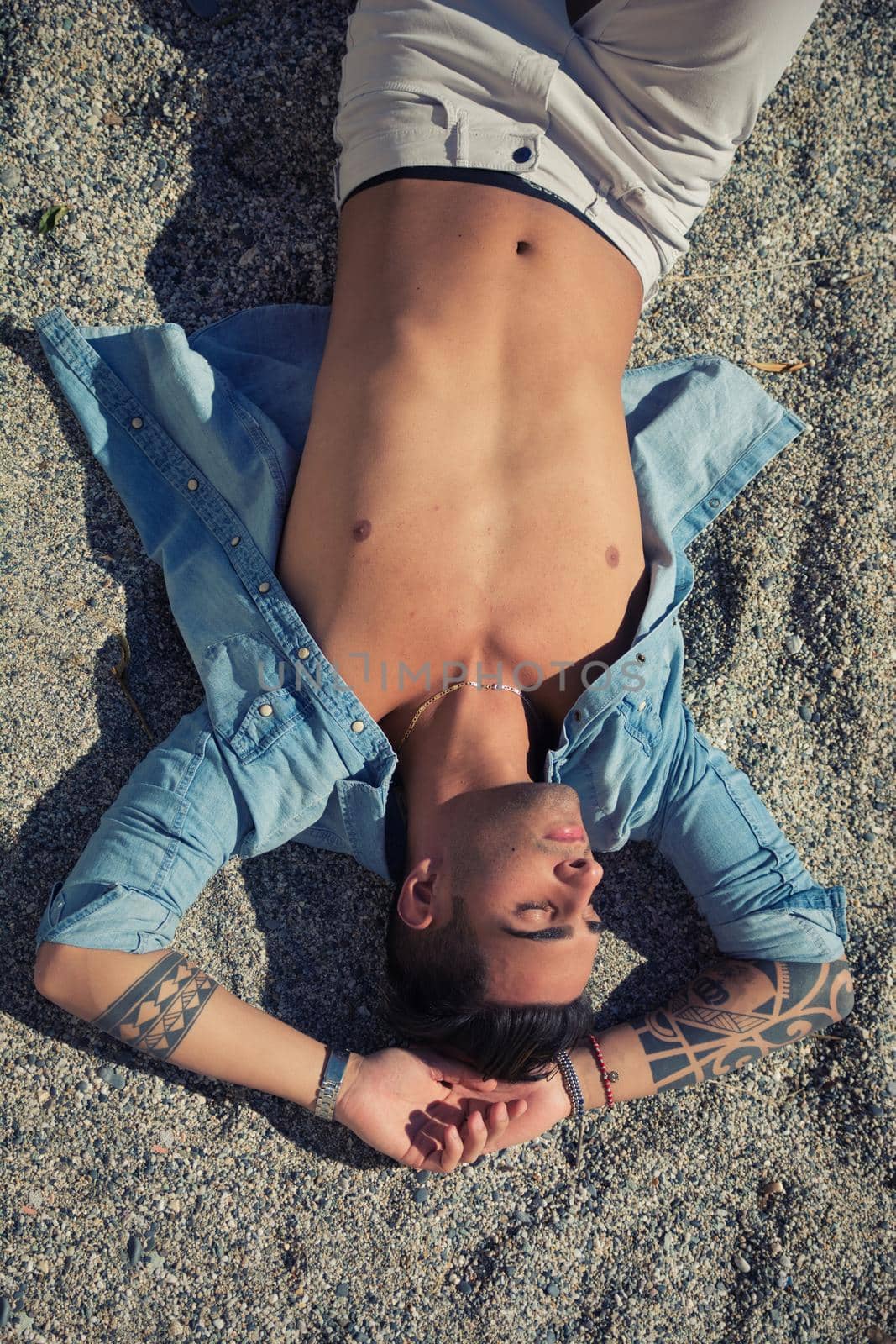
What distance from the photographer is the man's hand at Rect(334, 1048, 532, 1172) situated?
2.60 metres

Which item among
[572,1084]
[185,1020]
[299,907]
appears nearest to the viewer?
[185,1020]

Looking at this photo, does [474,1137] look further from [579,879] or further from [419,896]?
[579,879]

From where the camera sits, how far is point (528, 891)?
2.39m

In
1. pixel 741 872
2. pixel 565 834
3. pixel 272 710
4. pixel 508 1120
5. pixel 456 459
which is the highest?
pixel 456 459

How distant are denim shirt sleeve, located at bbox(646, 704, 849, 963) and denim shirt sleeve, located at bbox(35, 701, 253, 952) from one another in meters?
1.31

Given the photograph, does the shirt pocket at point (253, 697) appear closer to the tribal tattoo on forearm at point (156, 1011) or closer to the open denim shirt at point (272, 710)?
the open denim shirt at point (272, 710)

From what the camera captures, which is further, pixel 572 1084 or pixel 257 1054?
pixel 572 1084

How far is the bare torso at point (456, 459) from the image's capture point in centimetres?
257

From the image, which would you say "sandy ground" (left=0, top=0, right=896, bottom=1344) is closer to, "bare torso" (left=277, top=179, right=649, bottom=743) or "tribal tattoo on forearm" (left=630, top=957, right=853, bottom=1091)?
"tribal tattoo on forearm" (left=630, top=957, right=853, bottom=1091)

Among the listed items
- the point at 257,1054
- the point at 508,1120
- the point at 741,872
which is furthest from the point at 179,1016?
the point at 741,872

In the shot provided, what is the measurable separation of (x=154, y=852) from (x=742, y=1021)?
5.86 feet

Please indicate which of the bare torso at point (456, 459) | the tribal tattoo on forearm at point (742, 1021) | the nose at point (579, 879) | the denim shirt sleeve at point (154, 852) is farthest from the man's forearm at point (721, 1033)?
the denim shirt sleeve at point (154, 852)

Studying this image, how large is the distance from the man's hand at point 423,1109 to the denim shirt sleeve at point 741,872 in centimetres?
77

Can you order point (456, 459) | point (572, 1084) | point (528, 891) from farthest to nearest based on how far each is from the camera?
1. point (572, 1084)
2. point (456, 459)
3. point (528, 891)
